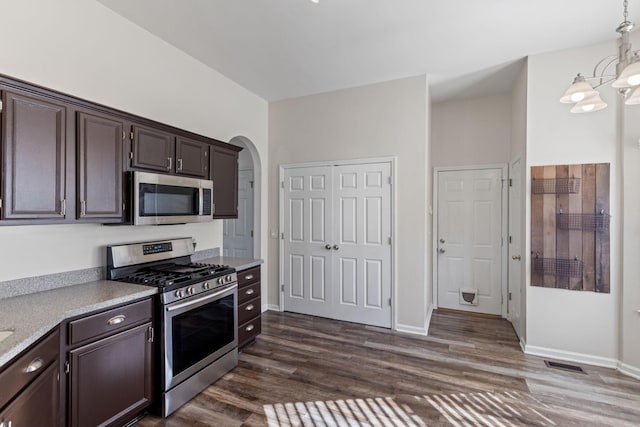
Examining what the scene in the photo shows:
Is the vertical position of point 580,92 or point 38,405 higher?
point 580,92

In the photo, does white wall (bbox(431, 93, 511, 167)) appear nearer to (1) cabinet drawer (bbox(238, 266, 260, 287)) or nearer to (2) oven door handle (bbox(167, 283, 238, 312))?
(1) cabinet drawer (bbox(238, 266, 260, 287))

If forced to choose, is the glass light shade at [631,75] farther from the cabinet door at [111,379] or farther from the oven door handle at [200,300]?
the cabinet door at [111,379]

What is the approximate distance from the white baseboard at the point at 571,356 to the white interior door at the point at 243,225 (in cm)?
384

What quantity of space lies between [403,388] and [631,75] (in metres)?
2.52

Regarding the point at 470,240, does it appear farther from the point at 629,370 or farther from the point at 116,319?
the point at 116,319

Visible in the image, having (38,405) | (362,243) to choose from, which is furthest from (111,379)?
(362,243)

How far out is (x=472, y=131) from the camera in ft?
14.2

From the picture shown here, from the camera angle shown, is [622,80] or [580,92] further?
[580,92]

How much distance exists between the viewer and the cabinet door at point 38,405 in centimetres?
122

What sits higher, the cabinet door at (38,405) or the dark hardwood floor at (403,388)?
the cabinet door at (38,405)

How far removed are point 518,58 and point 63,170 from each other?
4.22 m

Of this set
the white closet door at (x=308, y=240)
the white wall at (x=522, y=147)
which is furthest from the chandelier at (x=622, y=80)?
the white closet door at (x=308, y=240)

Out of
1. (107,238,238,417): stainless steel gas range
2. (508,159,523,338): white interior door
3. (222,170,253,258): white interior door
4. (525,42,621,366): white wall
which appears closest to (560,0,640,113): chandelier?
(525,42,621,366): white wall

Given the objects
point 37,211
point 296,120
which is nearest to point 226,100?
point 296,120
